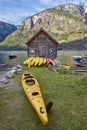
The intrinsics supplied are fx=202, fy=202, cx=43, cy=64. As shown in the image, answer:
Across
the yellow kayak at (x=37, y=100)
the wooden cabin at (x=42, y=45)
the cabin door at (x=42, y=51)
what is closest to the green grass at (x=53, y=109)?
the yellow kayak at (x=37, y=100)

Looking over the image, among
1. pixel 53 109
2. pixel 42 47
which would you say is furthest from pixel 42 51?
pixel 53 109

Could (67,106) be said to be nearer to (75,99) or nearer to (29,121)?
(75,99)

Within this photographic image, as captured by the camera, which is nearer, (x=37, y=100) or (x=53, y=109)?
(x=37, y=100)

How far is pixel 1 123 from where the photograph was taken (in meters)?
9.04

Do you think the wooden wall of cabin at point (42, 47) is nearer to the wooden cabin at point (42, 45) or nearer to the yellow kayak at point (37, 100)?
the wooden cabin at point (42, 45)

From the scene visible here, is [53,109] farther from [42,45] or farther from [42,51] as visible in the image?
[42,51]

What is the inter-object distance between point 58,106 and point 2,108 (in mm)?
3027

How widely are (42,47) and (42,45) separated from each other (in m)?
0.44

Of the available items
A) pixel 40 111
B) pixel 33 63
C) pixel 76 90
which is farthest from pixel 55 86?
pixel 33 63

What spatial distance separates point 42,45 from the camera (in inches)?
1663

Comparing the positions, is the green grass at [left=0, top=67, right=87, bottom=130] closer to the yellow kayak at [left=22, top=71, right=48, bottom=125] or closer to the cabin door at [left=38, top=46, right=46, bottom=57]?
the yellow kayak at [left=22, top=71, right=48, bottom=125]

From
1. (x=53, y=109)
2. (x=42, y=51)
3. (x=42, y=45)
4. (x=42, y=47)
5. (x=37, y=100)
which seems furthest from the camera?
(x=42, y=51)

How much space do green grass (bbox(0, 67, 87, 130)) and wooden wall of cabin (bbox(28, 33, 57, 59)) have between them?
88.5 feet

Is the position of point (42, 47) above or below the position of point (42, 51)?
above
